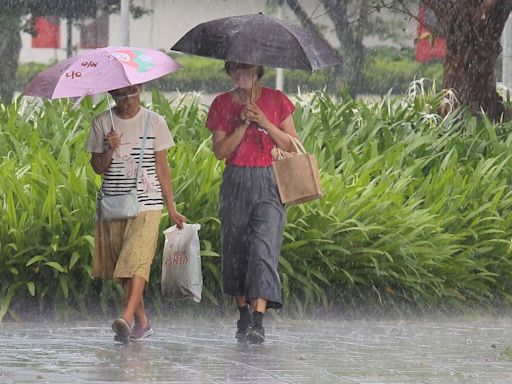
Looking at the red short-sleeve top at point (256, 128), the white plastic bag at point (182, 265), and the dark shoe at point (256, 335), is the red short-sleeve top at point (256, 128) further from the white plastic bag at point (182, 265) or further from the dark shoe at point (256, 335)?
the dark shoe at point (256, 335)

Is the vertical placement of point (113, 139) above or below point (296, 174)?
above

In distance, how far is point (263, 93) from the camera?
9.32 metres

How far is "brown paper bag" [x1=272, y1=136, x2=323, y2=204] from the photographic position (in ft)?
30.2

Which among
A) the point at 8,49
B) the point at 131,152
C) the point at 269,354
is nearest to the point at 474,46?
the point at 131,152

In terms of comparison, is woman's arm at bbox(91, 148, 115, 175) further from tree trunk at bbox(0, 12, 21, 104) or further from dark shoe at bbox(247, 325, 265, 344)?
tree trunk at bbox(0, 12, 21, 104)

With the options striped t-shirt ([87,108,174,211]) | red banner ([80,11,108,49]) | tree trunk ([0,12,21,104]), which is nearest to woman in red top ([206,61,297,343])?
striped t-shirt ([87,108,174,211])

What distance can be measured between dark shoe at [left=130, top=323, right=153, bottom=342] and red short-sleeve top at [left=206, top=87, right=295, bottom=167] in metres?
1.13

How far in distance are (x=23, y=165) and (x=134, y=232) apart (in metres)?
2.58

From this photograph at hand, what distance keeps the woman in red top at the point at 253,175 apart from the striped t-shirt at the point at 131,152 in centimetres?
39

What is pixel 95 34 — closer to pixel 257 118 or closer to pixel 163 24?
pixel 163 24

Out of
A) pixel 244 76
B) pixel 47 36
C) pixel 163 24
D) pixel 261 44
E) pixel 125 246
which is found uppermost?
pixel 261 44

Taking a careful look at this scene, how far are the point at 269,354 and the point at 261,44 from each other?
185cm

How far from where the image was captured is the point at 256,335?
909cm

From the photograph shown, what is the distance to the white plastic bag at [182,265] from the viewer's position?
9.28m
